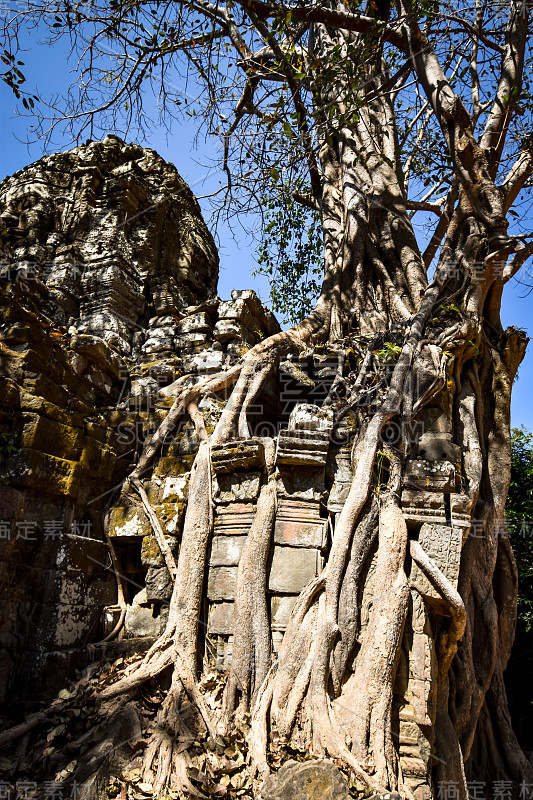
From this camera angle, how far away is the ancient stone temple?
3.18 m

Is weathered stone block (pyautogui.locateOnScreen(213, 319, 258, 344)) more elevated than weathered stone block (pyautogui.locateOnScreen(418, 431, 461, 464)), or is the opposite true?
weathered stone block (pyautogui.locateOnScreen(213, 319, 258, 344))

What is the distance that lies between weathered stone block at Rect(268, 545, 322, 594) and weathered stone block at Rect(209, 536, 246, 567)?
233mm

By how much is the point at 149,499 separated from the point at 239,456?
83cm

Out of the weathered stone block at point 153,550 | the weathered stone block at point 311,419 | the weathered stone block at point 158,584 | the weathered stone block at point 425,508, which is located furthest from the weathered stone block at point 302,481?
the weathered stone block at point 158,584

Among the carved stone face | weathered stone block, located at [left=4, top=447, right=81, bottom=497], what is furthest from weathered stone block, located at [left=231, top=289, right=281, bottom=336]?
weathered stone block, located at [left=4, top=447, right=81, bottom=497]

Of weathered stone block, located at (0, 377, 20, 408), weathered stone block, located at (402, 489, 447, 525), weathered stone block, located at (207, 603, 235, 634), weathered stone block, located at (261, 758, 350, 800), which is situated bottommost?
weathered stone block, located at (261, 758, 350, 800)

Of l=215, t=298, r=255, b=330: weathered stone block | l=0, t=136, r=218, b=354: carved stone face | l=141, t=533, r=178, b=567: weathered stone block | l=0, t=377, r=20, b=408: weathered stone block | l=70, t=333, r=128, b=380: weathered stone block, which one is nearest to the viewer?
l=0, t=377, r=20, b=408: weathered stone block

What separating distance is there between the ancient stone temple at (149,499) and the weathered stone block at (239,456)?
0.01 meters

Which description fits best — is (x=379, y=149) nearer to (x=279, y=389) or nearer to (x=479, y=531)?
(x=279, y=389)

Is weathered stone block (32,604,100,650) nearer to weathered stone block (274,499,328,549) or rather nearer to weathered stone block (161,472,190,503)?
weathered stone block (161,472,190,503)

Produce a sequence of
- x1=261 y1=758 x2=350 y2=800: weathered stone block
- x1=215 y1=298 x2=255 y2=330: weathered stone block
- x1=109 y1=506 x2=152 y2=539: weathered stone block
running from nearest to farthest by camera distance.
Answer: x1=261 y1=758 x2=350 y2=800: weathered stone block
x1=109 y1=506 x2=152 y2=539: weathered stone block
x1=215 y1=298 x2=255 y2=330: weathered stone block

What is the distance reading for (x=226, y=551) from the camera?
137 inches

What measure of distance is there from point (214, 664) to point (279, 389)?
235 centimetres

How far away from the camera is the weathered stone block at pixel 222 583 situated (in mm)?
3355
